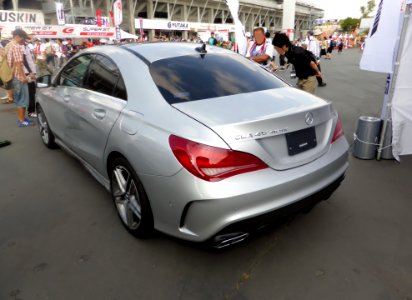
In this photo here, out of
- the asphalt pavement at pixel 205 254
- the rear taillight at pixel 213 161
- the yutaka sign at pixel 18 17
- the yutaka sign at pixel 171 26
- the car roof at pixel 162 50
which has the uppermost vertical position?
the yutaka sign at pixel 171 26

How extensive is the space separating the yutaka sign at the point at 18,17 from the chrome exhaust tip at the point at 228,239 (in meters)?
31.3

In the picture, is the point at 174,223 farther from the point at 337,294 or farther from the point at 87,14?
the point at 87,14

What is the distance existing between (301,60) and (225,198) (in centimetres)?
422

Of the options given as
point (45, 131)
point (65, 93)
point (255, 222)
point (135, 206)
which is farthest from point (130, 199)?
point (45, 131)

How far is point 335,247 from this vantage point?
269cm

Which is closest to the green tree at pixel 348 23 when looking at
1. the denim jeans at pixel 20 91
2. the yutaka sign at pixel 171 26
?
the yutaka sign at pixel 171 26

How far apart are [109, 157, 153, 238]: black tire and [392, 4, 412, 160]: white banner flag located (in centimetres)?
350

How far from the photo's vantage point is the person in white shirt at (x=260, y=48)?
6.68 m

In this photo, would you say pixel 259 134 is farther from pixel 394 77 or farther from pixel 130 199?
pixel 394 77

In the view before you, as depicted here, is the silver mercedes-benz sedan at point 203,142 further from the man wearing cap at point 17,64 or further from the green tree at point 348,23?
the green tree at point 348,23

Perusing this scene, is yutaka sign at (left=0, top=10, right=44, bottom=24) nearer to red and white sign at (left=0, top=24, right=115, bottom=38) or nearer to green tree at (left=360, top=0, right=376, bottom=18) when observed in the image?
red and white sign at (left=0, top=24, right=115, bottom=38)

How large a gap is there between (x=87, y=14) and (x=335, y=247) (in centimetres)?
5216

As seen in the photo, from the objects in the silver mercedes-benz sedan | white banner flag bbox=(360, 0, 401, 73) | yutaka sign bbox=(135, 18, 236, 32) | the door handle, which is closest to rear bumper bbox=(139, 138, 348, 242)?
the silver mercedes-benz sedan

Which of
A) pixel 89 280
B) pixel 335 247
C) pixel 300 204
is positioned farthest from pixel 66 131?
pixel 335 247
